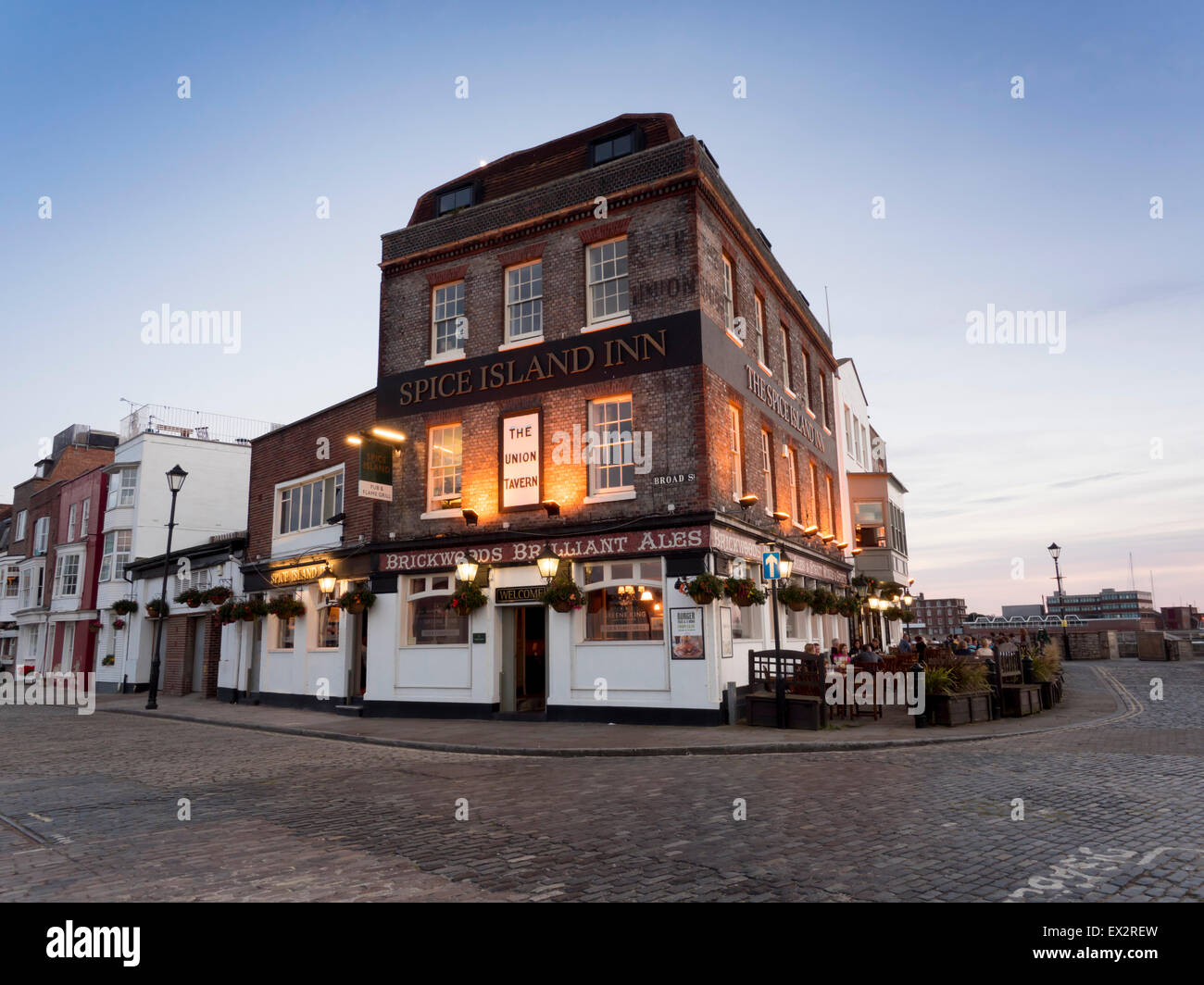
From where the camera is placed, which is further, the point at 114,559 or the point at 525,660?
the point at 114,559

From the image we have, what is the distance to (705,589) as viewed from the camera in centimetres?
1493

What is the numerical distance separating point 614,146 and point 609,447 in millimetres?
7712

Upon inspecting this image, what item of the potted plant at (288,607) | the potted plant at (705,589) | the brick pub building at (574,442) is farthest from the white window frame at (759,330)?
the potted plant at (288,607)

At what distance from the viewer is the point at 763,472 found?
19844 millimetres

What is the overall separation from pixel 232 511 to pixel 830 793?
35048 mm

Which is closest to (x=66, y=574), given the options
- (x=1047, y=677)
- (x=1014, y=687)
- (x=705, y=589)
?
(x=705, y=589)

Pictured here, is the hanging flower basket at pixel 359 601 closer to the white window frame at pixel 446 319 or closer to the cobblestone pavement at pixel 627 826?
the white window frame at pixel 446 319

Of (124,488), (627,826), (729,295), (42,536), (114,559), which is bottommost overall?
(627,826)

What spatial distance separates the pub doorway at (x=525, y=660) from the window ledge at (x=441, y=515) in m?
2.74

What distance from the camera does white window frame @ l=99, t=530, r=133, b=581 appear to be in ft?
115

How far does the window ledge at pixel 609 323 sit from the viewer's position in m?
17.6

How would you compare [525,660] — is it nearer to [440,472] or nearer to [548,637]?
[548,637]
